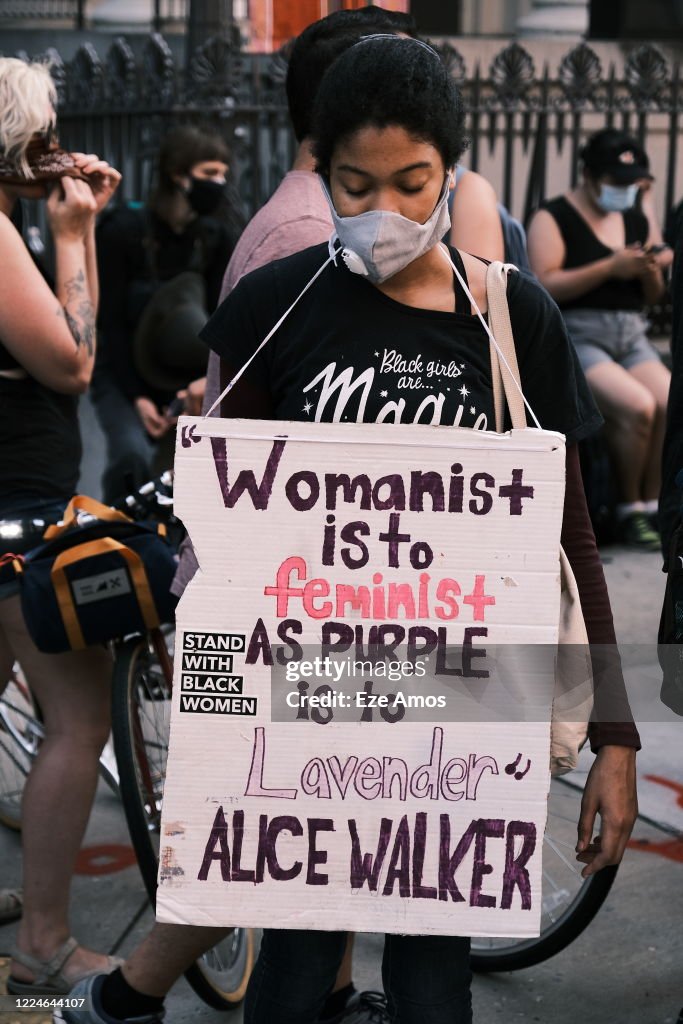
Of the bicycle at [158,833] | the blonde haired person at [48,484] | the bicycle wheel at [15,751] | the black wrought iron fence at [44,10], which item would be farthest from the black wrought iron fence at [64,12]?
the bicycle at [158,833]

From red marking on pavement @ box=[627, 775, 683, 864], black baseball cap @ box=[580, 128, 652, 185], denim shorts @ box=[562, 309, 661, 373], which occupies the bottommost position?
red marking on pavement @ box=[627, 775, 683, 864]

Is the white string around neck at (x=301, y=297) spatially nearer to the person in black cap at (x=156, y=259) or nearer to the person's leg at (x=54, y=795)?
the person's leg at (x=54, y=795)

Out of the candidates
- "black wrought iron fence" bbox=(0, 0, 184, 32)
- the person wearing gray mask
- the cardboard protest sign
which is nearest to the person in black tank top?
the person wearing gray mask

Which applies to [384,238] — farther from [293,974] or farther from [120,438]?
[120,438]

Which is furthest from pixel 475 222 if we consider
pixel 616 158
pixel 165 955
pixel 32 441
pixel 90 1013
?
pixel 616 158

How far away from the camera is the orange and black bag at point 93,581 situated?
3.04 meters

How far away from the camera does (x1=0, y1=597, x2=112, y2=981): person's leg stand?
321 centimetres

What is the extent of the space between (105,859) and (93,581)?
3.88 feet

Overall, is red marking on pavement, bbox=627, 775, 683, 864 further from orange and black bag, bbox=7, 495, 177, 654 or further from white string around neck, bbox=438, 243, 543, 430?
white string around neck, bbox=438, 243, 543, 430

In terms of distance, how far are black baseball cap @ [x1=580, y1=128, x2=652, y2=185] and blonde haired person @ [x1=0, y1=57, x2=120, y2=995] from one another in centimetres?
415

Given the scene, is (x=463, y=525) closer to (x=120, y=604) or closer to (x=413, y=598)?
(x=413, y=598)

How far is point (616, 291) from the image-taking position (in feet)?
22.8

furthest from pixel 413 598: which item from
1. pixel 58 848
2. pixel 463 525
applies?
pixel 58 848

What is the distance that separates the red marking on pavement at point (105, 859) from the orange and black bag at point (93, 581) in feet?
3.26
